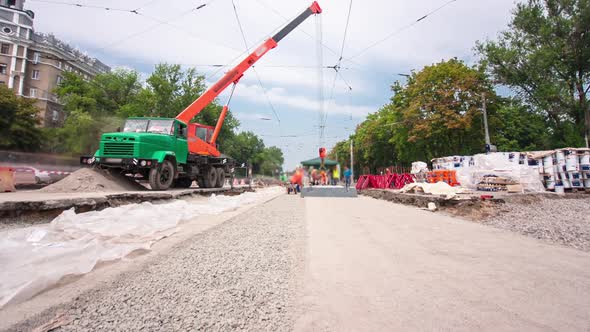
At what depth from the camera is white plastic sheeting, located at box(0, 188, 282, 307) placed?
2.08m

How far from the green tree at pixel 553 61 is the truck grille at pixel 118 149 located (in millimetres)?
27084

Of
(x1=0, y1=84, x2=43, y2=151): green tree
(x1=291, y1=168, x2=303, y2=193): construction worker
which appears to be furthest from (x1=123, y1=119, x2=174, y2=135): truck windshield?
(x1=0, y1=84, x2=43, y2=151): green tree

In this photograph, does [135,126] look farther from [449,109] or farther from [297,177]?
[449,109]

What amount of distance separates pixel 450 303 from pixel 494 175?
554 inches

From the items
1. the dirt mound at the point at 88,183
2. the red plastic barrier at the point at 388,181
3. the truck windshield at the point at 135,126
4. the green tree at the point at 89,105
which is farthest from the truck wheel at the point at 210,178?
the green tree at the point at 89,105

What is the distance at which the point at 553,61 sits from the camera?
21.3m

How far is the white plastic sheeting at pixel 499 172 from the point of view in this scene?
12.4 m

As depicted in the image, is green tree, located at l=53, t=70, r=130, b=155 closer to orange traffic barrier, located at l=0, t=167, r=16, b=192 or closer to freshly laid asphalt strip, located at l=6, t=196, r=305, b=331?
orange traffic barrier, located at l=0, t=167, r=16, b=192

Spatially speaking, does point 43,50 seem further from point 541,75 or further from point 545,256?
point 541,75

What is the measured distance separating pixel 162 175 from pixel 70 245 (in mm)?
8628

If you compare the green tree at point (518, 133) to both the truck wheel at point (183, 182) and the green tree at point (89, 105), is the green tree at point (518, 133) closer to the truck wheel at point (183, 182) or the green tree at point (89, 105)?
the truck wheel at point (183, 182)

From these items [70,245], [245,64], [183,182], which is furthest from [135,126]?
[70,245]

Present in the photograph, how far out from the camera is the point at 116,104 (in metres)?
35.6

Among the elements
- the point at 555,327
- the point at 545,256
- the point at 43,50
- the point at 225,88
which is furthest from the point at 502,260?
the point at 43,50
